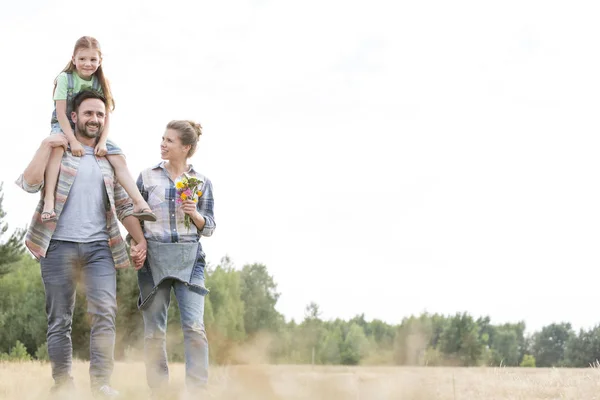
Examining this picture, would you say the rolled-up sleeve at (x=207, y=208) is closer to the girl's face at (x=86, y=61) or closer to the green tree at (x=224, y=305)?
the girl's face at (x=86, y=61)

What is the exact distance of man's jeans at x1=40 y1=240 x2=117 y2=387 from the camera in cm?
472

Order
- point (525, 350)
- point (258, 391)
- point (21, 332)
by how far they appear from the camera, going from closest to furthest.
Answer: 1. point (258, 391)
2. point (21, 332)
3. point (525, 350)

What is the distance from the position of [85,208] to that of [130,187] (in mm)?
347

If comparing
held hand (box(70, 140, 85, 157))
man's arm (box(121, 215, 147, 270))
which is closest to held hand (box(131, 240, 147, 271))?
man's arm (box(121, 215, 147, 270))

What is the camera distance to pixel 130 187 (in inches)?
196

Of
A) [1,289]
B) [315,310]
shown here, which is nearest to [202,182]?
[315,310]

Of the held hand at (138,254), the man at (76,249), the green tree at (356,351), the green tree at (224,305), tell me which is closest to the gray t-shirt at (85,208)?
the man at (76,249)

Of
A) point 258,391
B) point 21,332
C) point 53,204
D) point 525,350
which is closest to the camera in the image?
point 258,391

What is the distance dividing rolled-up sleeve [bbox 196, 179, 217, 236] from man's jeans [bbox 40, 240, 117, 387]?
84cm

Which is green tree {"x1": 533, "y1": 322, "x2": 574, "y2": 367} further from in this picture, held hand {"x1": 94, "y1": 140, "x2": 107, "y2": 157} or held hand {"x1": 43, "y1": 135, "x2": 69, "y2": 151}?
held hand {"x1": 43, "y1": 135, "x2": 69, "y2": 151}

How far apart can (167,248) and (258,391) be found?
80.1 inches

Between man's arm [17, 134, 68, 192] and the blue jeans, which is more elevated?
man's arm [17, 134, 68, 192]

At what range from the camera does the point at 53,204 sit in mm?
4707

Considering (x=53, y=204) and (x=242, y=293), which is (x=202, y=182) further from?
(x=242, y=293)
